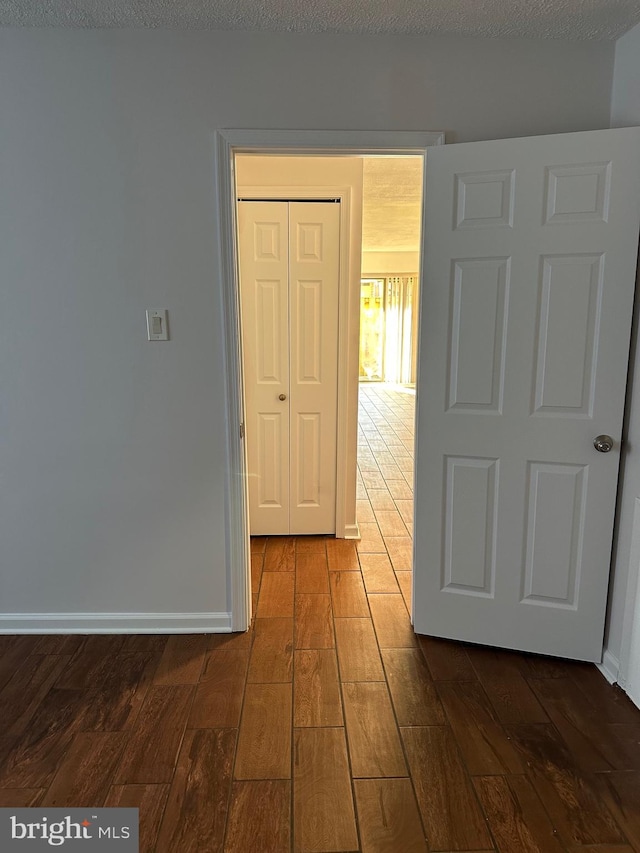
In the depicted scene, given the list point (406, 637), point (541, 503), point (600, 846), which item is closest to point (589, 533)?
point (541, 503)

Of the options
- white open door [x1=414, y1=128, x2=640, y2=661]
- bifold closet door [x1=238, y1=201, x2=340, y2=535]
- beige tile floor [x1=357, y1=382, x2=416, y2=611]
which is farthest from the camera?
bifold closet door [x1=238, y1=201, x2=340, y2=535]

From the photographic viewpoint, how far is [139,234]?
2.20 meters

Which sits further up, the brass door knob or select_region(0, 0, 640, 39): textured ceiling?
select_region(0, 0, 640, 39): textured ceiling

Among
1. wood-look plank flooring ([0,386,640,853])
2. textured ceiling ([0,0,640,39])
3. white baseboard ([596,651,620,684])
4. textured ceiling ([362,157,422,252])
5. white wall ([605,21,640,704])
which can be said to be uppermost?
textured ceiling ([362,157,422,252])

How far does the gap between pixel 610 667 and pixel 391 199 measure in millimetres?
4441

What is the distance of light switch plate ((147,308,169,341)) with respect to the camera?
88.6 inches

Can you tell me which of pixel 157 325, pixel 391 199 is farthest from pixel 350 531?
pixel 391 199

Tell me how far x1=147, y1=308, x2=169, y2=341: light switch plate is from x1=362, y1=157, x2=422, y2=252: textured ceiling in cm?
191

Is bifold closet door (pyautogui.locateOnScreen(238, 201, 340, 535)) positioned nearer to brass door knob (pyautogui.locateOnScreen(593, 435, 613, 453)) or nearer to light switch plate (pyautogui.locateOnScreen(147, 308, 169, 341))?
Answer: light switch plate (pyautogui.locateOnScreen(147, 308, 169, 341))

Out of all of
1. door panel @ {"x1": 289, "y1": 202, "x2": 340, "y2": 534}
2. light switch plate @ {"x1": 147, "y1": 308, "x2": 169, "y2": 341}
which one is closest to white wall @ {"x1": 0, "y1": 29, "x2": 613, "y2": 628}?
light switch plate @ {"x1": 147, "y1": 308, "x2": 169, "y2": 341}

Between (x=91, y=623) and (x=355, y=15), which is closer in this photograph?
(x=355, y=15)

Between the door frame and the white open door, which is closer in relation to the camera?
the white open door

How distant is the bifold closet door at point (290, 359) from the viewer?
3.24 m

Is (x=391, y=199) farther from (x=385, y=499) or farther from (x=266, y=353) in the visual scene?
(x=385, y=499)
